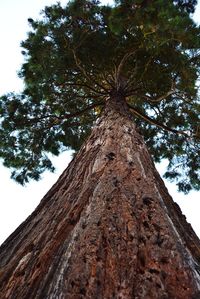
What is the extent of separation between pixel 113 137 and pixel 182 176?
4.39 m

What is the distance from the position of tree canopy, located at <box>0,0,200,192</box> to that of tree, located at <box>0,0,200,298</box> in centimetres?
2

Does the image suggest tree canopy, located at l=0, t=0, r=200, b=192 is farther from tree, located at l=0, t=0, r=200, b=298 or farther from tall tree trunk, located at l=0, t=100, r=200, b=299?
tall tree trunk, located at l=0, t=100, r=200, b=299

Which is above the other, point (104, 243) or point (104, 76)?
point (104, 76)

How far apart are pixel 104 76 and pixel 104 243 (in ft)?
17.2

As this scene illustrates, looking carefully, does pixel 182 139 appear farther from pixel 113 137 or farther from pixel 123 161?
pixel 123 161

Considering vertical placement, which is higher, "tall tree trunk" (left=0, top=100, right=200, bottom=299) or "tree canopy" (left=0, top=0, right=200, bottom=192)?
"tree canopy" (left=0, top=0, right=200, bottom=192)

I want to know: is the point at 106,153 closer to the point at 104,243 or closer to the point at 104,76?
the point at 104,243

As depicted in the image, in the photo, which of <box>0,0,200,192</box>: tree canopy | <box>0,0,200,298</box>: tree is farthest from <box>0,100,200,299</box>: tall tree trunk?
<box>0,0,200,192</box>: tree canopy

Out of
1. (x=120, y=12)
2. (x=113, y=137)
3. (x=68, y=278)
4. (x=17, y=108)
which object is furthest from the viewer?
(x=17, y=108)

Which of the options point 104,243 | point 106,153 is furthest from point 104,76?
point 104,243

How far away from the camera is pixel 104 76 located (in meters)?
6.63

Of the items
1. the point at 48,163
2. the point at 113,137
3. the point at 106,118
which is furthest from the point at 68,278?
the point at 48,163

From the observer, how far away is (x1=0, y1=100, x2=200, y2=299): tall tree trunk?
1524mm

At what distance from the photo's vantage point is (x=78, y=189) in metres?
2.67
